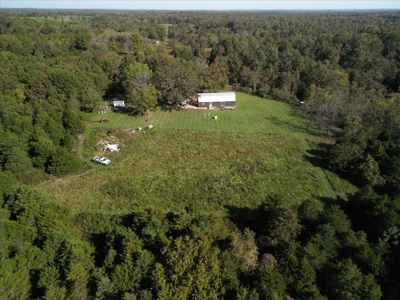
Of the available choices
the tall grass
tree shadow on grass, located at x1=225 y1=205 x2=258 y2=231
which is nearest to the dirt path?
the tall grass

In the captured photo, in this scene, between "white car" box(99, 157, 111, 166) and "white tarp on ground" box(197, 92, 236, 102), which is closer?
"white car" box(99, 157, 111, 166)

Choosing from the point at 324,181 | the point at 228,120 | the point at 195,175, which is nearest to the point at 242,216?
the point at 195,175

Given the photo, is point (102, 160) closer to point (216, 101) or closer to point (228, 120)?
point (228, 120)

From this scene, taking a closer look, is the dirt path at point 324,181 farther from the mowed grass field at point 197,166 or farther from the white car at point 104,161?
the white car at point 104,161

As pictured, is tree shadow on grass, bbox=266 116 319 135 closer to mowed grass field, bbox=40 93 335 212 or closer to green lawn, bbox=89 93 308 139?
green lawn, bbox=89 93 308 139

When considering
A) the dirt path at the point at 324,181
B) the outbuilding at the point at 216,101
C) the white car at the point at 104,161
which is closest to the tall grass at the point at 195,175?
the dirt path at the point at 324,181

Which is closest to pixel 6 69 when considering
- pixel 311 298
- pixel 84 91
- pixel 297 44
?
pixel 84 91
